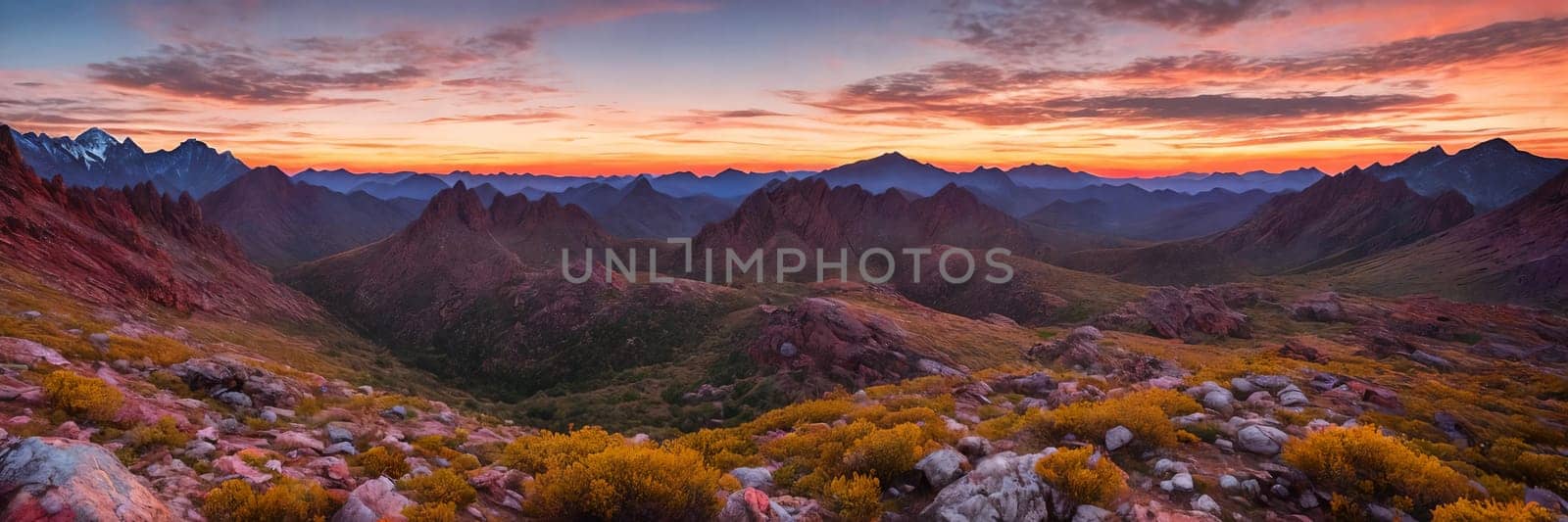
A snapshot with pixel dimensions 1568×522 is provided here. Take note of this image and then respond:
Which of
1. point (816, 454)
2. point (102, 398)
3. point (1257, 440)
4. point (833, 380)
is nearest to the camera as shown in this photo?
point (102, 398)

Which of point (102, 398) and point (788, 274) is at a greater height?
point (102, 398)

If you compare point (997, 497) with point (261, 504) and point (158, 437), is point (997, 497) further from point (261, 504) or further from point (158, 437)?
point (158, 437)

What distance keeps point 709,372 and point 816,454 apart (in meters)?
50.9

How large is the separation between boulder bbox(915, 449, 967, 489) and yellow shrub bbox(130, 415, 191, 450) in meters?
15.0

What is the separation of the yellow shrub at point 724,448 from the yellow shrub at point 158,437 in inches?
404

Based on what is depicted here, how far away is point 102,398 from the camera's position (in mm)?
12656

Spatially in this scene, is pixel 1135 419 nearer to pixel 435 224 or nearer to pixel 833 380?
pixel 833 380

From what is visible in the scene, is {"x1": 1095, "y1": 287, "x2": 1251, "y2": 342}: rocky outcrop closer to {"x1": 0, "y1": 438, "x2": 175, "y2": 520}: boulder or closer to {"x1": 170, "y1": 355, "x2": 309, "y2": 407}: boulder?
{"x1": 170, "y1": 355, "x2": 309, "y2": 407}: boulder

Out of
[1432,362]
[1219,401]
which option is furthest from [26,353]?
[1432,362]

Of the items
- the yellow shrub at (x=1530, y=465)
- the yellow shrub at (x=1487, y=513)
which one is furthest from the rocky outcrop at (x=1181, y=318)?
the yellow shrub at (x=1487, y=513)

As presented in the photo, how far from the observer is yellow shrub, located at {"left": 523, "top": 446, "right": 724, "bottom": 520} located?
1030 cm

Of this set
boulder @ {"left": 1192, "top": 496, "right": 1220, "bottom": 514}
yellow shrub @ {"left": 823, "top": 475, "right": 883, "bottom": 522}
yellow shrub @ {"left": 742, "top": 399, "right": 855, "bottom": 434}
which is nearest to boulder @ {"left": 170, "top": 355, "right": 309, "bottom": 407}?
yellow shrub @ {"left": 742, "top": 399, "right": 855, "bottom": 434}

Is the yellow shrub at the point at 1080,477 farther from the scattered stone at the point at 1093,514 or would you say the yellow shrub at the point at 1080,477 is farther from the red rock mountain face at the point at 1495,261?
the red rock mountain face at the point at 1495,261

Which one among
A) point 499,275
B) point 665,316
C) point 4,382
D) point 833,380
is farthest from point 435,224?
point 4,382
